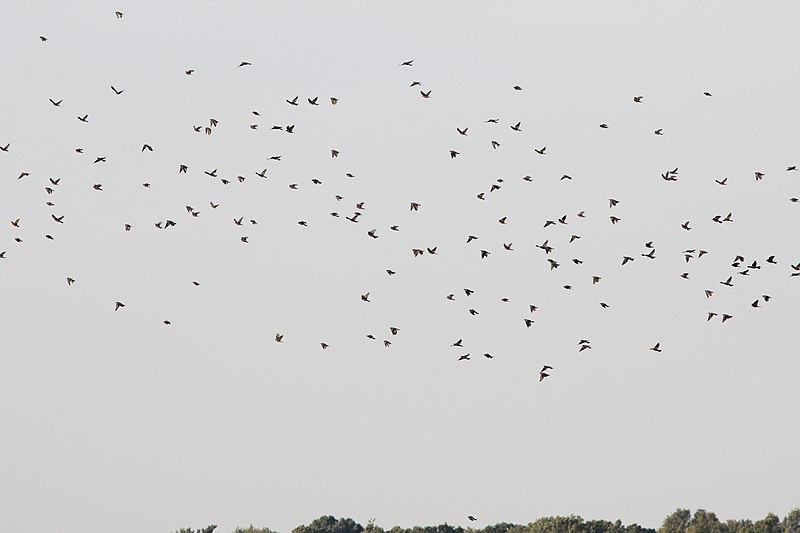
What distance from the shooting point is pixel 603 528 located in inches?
7569

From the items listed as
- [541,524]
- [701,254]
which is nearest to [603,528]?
[541,524]

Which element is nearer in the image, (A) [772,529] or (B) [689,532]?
(A) [772,529]

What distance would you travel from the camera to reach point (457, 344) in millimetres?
90375

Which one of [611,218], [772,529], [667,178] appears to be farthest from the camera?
[772,529]

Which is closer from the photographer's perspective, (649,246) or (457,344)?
(457,344)

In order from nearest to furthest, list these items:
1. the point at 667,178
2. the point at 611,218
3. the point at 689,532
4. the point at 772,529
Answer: the point at 667,178 < the point at 611,218 < the point at 772,529 < the point at 689,532

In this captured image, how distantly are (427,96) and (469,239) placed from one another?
28.3 feet

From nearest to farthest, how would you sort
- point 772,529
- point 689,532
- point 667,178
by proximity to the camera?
1. point 667,178
2. point 772,529
3. point 689,532

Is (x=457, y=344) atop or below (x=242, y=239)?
below

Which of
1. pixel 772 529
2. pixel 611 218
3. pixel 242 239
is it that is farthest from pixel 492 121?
pixel 772 529

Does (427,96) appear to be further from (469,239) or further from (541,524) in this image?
(541,524)

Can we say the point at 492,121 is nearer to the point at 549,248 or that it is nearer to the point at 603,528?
the point at 549,248

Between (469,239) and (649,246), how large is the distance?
941cm

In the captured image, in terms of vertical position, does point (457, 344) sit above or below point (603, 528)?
below
